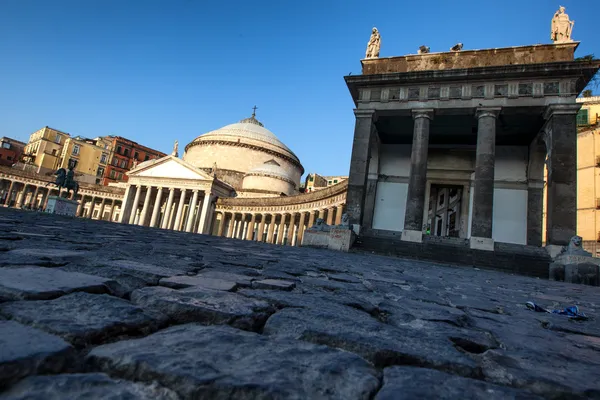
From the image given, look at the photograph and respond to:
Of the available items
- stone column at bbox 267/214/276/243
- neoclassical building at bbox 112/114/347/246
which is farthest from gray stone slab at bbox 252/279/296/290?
stone column at bbox 267/214/276/243

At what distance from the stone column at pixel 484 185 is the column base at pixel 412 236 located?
70.8 inches

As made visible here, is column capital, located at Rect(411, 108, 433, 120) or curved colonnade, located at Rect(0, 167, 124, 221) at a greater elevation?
column capital, located at Rect(411, 108, 433, 120)

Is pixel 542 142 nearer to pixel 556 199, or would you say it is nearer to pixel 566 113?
pixel 566 113

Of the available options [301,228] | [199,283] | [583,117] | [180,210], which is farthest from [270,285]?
[180,210]

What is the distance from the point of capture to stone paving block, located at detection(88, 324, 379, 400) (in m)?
0.87

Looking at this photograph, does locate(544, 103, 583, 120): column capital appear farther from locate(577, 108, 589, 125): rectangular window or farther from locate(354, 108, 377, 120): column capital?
locate(577, 108, 589, 125): rectangular window

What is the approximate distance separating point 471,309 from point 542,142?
16.7 m

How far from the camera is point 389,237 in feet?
45.6

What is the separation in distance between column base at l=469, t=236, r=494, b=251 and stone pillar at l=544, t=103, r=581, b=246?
172cm

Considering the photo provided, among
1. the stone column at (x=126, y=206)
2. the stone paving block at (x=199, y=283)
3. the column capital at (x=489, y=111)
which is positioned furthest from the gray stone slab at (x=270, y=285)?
the stone column at (x=126, y=206)

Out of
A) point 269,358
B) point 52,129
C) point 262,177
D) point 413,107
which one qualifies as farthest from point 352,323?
point 52,129

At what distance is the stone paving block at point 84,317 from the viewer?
1.10m

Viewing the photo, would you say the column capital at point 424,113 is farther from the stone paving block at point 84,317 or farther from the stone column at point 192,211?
the stone column at point 192,211

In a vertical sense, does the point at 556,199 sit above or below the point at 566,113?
below
